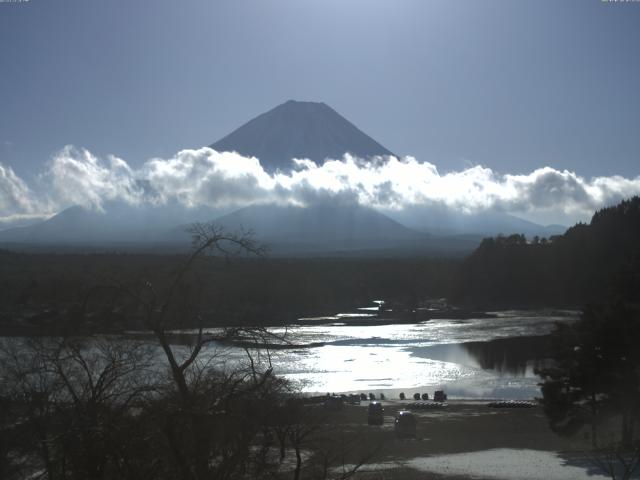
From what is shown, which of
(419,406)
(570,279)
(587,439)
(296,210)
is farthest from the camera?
(296,210)

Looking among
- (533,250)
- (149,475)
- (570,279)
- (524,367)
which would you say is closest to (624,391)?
(149,475)

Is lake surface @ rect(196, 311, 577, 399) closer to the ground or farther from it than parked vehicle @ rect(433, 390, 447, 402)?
closer to the ground

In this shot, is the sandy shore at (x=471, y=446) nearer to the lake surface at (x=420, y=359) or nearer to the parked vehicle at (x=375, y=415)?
the parked vehicle at (x=375, y=415)

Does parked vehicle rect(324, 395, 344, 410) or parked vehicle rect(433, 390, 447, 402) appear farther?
parked vehicle rect(433, 390, 447, 402)

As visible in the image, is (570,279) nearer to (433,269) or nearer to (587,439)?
(433,269)

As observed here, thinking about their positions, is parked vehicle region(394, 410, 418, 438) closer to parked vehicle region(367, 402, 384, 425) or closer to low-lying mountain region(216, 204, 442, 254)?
parked vehicle region(367, 402, 384, 425)

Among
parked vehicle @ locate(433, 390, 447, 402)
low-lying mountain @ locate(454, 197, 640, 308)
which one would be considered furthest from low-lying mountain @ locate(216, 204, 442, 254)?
parked vehicle @ locate(433, 390, 447, 402)

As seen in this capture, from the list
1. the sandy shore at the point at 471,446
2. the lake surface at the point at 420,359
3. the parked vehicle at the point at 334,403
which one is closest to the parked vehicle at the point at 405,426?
the sandy shore at the point at 471,446
